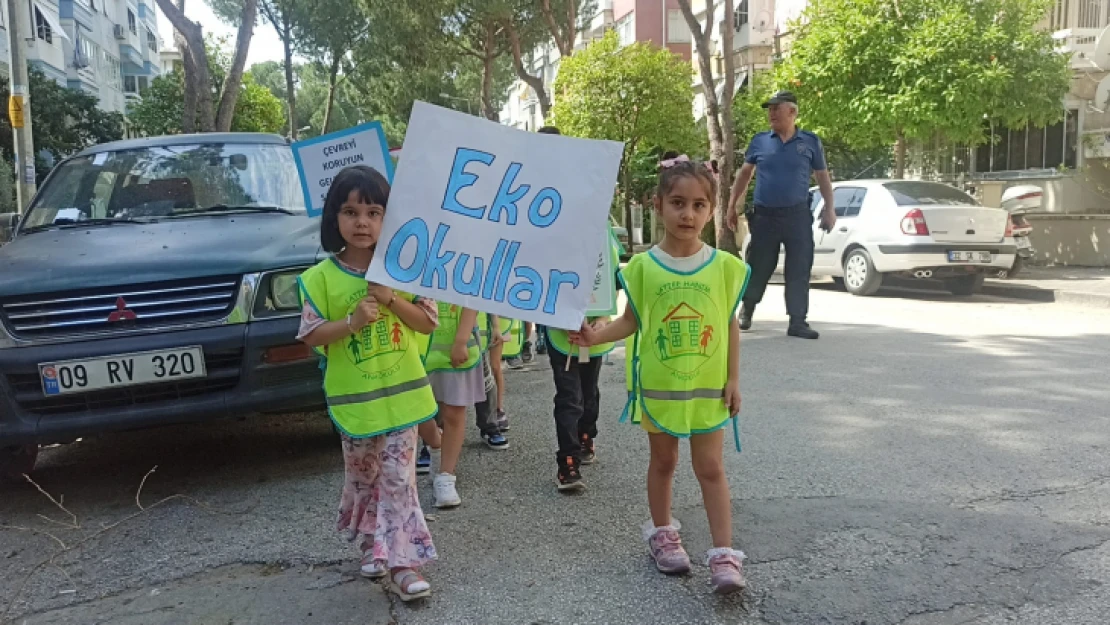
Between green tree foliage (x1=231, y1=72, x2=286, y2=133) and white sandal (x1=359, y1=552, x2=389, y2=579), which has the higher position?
green tree foliage (x1=231, y1=72, x2=286, y2=133)

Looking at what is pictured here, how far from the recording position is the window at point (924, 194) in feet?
36.0

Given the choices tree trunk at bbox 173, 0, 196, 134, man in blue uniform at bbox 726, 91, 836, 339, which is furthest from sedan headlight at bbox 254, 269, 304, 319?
tree trunk at bbox 173, 0, 196, 134

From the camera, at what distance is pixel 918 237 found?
10.5 meters

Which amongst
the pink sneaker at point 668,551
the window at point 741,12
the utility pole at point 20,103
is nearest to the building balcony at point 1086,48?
the window at point 741,12

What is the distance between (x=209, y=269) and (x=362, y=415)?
1.46 m

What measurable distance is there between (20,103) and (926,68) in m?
13.0

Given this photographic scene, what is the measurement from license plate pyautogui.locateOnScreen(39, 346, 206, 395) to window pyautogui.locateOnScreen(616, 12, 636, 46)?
35.6 meters

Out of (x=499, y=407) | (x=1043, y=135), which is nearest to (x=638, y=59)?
(x=1043, y=135)

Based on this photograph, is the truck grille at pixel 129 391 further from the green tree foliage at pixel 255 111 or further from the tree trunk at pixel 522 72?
the green tree foliage at pixel 255 111

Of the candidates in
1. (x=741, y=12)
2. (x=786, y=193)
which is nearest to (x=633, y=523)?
(x=786, y=193)

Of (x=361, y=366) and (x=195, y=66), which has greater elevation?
(x=195, y=66)

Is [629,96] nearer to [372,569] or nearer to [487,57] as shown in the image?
[487,57]

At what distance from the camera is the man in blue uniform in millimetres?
7266

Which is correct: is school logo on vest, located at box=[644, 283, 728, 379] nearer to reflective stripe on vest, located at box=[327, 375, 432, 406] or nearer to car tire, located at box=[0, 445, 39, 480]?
reflective stripe on vest, located at box=[327, 375, 432, 406]
